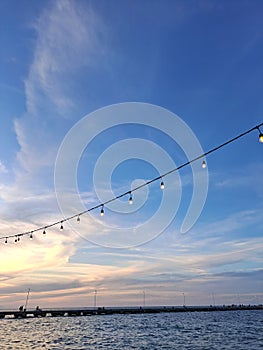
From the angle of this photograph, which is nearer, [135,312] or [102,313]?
[102,313]

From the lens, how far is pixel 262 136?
26.1ft

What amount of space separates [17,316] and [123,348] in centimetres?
6930

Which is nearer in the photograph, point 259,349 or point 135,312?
point 259,349

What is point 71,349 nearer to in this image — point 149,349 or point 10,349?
point 10,349

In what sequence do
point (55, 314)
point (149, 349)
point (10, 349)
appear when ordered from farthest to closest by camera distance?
point (55, 314) → point (149, 349) → point (10, 349)

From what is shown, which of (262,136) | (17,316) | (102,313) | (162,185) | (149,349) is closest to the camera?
(262,136)

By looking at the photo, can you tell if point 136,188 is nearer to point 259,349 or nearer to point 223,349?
point 223,349

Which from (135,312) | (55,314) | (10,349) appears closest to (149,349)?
(10,349)

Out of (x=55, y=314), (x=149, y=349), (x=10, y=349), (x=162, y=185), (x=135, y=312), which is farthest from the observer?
(x=135, y=312)

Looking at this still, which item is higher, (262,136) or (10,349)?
(262,136)

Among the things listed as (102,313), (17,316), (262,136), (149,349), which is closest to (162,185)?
(262,136)

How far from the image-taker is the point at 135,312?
12862 centimetres

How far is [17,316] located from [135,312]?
60.3m

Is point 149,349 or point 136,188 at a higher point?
point 136,188
